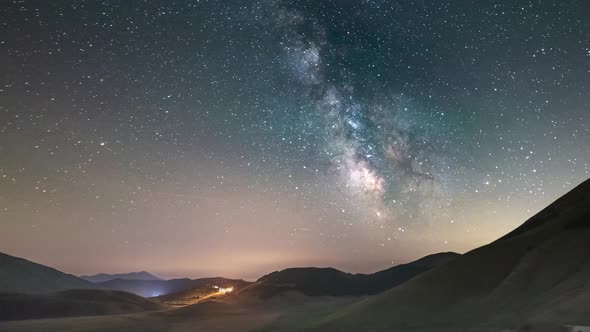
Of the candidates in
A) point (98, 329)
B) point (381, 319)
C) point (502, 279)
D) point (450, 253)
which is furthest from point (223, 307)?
point (450, 253)

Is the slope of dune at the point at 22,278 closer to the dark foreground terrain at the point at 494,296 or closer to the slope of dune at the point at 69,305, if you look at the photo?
the slope of dune at the point at 69,305

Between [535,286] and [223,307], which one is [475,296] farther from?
[223,307]

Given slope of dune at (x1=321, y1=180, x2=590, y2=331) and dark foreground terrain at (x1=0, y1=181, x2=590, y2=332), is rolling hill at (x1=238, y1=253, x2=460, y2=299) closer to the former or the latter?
dark foreground terrain at (x1=0, y1=181, x2=590, y2=332)

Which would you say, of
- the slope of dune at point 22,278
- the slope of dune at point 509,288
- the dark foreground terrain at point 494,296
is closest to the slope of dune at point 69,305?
the dark foreground terrain at point 494,296

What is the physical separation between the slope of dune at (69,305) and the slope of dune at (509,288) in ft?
192

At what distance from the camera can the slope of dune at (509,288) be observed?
27.3 m

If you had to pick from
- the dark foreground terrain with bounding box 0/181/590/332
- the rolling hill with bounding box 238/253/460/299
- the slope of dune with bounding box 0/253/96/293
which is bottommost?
the dark foreground terrain with bounding box 0/181/590/332

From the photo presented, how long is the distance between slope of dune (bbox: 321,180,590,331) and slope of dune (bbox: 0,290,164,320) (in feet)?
192

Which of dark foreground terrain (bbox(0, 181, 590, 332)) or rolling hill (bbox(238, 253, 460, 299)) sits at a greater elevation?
rolling hill (bbox(238, 253, 460, 299))

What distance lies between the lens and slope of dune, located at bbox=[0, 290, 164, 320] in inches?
3167

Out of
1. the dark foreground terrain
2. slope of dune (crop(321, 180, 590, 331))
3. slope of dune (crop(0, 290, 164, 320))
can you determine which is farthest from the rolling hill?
slope of dune (crop(321, 180, 590, 331))

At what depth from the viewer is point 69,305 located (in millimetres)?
85625

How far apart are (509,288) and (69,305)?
Answer: 7938 cm

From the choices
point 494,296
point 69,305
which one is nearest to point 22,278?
point 69,305
